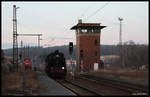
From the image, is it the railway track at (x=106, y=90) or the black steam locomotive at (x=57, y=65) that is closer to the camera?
the railway track at (x=106, y=90)

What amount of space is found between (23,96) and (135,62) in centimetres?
8350

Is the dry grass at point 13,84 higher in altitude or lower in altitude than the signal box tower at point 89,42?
lower

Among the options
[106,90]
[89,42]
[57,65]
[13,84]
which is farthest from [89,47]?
[106,90]

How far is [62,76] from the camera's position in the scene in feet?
156

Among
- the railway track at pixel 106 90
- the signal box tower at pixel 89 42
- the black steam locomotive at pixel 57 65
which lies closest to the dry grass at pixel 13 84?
the railway track at pixel 106 90

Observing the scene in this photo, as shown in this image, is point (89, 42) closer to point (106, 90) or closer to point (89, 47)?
Result: point (89, 47)

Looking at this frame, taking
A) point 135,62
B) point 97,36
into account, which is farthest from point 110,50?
point 97,36

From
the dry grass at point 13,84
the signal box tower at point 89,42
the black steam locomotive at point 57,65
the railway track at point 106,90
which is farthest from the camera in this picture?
the signal box tower at point 89,42

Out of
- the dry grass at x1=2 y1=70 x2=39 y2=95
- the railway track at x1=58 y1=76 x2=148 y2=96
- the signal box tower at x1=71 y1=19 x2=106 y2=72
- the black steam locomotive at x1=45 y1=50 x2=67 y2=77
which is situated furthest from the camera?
the signal box tower at x1=71 y1=19 x2=106 y2=72

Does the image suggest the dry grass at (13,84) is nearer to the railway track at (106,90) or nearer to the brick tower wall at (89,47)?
the railway track at (106,90)

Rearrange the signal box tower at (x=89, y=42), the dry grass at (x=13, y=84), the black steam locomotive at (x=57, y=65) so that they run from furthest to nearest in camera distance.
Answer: the signal box tower at (x=89, y=42) → the black steam locomotive at (x=57, y=65) → the dry grass at (x=13, y=84)

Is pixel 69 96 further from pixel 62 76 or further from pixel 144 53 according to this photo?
pixel 144 53

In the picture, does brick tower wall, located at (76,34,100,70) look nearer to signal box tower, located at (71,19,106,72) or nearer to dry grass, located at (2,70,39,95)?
signal box tower, located at (71,19,106,72)

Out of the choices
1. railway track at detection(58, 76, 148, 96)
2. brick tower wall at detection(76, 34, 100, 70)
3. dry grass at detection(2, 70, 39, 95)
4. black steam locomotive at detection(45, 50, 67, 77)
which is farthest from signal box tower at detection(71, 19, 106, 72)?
railway track at detection(58, 76, 148, 96)
